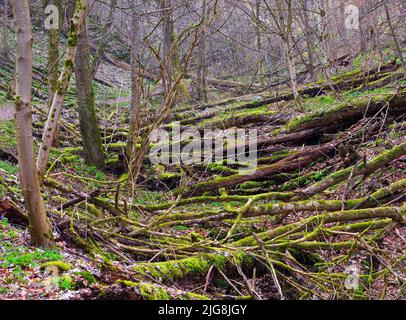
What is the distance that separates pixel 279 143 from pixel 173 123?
194 inches

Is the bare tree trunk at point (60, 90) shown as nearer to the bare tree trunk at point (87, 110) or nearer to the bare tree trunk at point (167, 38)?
the bare tree trunk at point (167, 38)

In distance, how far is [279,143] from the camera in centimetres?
1038

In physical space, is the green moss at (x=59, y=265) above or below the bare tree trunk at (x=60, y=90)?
below

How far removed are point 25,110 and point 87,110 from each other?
22.5 feet

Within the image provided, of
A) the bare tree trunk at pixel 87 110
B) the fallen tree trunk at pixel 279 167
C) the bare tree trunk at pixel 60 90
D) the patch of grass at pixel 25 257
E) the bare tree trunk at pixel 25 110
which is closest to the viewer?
the bare tree trunk at pixel 25 110

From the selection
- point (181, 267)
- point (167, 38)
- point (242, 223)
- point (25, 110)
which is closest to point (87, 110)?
point (242, 223)

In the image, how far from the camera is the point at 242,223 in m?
6.81

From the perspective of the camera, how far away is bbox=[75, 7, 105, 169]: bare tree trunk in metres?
10.1

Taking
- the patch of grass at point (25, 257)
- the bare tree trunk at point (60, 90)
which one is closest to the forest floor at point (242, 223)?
the patch of grass at point (25, 257)

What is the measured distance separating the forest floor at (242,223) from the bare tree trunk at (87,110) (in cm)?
34

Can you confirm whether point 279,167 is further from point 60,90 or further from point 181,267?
point 60,90

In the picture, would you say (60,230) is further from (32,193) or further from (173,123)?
(173,123)

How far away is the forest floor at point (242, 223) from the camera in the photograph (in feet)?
13.1
